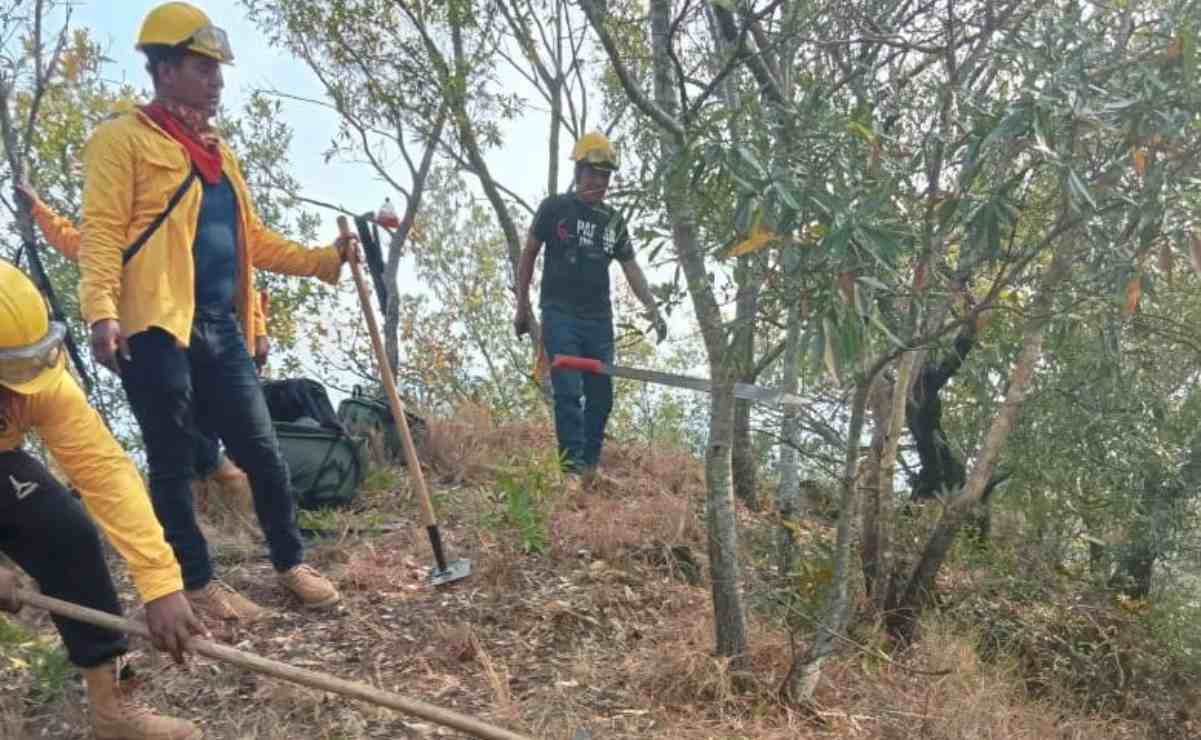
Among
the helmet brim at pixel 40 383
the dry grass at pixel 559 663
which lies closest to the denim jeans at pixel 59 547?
the helmet brim at pixel 40 383

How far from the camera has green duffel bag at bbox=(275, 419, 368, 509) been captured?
4.41 m

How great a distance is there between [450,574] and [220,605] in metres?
0.90

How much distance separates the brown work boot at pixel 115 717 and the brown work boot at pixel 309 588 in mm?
874

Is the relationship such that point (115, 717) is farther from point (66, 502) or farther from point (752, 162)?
point (752, 162)

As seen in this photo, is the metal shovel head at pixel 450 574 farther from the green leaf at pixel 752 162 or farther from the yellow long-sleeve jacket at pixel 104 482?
the green leaf at pixel 752 162

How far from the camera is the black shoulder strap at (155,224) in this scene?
281 cm

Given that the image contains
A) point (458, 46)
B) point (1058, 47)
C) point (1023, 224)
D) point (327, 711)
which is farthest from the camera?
point (458, 46)

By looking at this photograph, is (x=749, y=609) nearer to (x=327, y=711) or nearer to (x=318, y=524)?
(x=327, y=711)

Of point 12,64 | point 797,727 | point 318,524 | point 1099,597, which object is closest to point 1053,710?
point 1099,597

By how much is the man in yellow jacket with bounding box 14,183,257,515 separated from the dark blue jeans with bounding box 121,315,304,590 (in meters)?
0.27

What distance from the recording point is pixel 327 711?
110 inches

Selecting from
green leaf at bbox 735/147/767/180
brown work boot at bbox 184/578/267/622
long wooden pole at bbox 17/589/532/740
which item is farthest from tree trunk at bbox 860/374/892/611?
brown work boot at bbox 184/578/267/622

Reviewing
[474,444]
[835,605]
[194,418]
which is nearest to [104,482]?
[194,418]

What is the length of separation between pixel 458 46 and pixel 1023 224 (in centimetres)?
486
